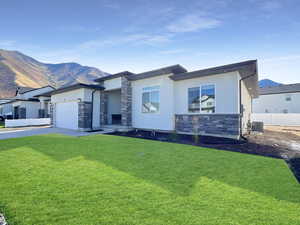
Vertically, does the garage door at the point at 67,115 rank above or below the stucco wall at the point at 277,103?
below

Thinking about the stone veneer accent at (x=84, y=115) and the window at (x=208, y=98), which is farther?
the stone veneer accent at (x=84, y=115)

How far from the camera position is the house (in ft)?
26.3

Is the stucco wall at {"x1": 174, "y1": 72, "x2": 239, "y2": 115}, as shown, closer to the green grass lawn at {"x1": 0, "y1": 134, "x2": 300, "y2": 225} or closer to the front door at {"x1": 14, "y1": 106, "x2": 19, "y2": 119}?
the green grass lawn at {"x1": 0, "y1": 134, "x2": 300, "y2": 225}

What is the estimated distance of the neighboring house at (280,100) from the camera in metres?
23.9

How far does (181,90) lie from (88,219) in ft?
28.2

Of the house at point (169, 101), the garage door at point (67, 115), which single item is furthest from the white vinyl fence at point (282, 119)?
the garage door at point (67, 115)

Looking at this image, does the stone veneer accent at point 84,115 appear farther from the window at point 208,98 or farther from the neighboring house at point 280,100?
the neighboring house at point 280,100

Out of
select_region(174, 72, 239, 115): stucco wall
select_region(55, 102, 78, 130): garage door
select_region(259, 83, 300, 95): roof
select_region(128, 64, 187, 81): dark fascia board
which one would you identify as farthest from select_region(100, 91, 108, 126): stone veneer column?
select_region(259, 83, 300, 95): roof

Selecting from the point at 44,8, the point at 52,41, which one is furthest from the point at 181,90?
the point at 52,41

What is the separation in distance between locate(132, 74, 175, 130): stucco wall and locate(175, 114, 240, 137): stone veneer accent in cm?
67

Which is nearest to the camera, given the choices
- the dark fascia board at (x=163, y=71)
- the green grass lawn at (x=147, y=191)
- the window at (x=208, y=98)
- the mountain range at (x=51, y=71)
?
the green grass lawn at (x=147, y=191)

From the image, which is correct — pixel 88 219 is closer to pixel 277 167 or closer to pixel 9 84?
pixel 277 167

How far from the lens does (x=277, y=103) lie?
25375 mm

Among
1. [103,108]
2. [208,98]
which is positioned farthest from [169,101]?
[103,108]
